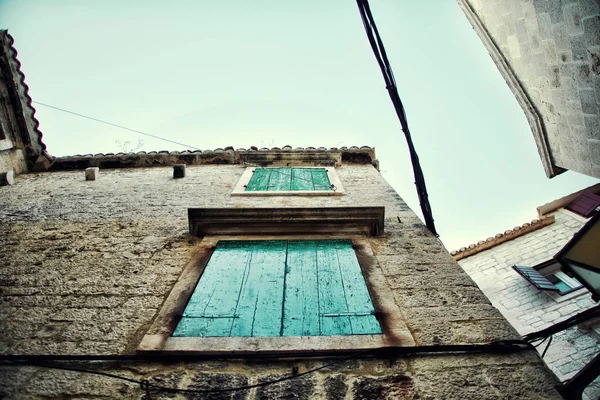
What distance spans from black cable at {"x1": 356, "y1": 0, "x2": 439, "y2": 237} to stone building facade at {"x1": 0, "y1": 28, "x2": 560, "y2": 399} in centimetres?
26

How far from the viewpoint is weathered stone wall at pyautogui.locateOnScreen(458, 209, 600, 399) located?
568 centimetres

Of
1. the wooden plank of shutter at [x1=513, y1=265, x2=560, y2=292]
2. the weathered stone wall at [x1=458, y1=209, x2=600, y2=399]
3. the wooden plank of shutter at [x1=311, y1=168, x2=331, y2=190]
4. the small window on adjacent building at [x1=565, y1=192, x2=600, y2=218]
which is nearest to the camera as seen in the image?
the wooden plank of shutter at [x1=311, y1=168, x2=331, y2=190]

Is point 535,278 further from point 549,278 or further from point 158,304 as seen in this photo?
point 158,304

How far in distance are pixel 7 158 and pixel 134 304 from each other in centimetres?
476

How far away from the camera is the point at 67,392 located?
2.03 m

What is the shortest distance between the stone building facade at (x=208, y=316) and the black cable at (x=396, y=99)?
0.86 ft

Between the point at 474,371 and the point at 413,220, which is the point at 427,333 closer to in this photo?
the point at 474,371

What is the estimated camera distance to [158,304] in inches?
107

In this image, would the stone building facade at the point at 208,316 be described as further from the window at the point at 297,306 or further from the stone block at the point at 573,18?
the stone block at the point at 573,18

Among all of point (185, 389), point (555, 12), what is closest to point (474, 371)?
point (185, 389)

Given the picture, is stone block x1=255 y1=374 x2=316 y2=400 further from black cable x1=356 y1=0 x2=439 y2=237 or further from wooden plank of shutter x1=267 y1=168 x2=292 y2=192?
wooden plank of shutter x1=267 y1=168 x2=292 y2=192

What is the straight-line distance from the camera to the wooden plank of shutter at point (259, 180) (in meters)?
4.96

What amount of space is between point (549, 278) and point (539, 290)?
2.04 ft

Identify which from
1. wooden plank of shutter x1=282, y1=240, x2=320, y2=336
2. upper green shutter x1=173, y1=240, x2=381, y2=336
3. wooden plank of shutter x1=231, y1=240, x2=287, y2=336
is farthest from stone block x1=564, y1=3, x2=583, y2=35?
wooden plank of shutter x1=231, y1=240, x2=287, y2=336
